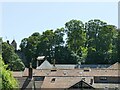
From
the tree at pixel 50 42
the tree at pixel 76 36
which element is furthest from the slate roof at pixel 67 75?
the tree at pixel 50 42

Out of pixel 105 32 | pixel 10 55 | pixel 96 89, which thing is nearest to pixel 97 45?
pixel 105 32

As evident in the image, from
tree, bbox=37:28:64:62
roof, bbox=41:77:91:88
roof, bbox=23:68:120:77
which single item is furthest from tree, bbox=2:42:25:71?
roof, bbox=41:77:91:88

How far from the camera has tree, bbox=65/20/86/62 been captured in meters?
54.8

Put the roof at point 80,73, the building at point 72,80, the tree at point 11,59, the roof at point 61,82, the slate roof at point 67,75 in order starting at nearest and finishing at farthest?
the building at point 72,80 < the roof at point 61,82 < the slate roof at point 67,75 < the roof at point 80,73 < the tree at point 11,59

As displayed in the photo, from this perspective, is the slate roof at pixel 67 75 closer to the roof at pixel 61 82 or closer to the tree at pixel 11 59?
the roof at pixel 61 82

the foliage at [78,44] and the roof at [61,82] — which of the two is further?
the foliage at [78,44]

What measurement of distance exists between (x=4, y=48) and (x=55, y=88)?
61.5 feet

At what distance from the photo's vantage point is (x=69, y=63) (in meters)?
52.8

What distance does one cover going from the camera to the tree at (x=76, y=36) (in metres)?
54.8

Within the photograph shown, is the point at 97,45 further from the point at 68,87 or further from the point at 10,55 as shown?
the point at 68,87

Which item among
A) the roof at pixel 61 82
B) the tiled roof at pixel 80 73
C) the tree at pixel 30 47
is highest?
the tree at pixel 30 47

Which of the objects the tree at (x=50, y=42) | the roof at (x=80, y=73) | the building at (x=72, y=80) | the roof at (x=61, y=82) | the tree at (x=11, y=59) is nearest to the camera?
the building at (x=72, y=80)

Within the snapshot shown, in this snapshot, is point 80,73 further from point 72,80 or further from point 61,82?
point 61,82

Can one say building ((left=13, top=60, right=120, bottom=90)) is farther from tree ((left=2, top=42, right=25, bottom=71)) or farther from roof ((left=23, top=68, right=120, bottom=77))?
tree ((left=2, top=42, right=25, bottom=71))
